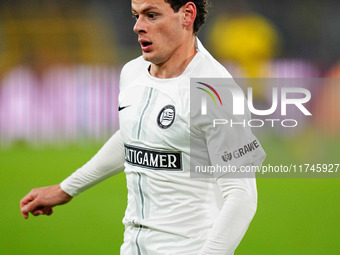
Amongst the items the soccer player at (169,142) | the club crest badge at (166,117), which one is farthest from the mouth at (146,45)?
the club crest badge at (166,117)

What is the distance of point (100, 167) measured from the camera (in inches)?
110

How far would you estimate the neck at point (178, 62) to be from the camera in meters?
2.44

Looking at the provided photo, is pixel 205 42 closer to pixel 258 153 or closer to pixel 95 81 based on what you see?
pixel 95 81

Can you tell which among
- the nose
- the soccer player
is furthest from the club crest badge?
the nose

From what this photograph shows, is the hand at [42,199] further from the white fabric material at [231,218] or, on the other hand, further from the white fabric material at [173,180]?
the white fabric material at [231,218]

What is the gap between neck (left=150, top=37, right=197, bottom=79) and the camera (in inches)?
96.2

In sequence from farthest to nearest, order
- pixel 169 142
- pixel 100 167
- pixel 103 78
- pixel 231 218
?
1. pixel 103 78
2. pixel 100 167
3. pixel 169 142
4. pixel 231 218

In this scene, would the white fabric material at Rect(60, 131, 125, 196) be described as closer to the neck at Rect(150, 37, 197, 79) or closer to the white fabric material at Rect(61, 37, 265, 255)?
the white fabric material at Rect(61, 37, 265, 255)

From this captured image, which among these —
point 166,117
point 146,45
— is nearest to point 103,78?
point 146,45

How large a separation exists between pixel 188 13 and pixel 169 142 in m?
0.48

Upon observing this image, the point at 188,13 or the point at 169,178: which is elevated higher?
the point at 188,13

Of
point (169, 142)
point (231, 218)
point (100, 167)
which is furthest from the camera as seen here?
point (100, 167)

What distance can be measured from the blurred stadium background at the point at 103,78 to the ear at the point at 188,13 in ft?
14.8

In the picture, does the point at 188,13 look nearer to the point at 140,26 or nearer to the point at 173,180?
the point at 140,26
